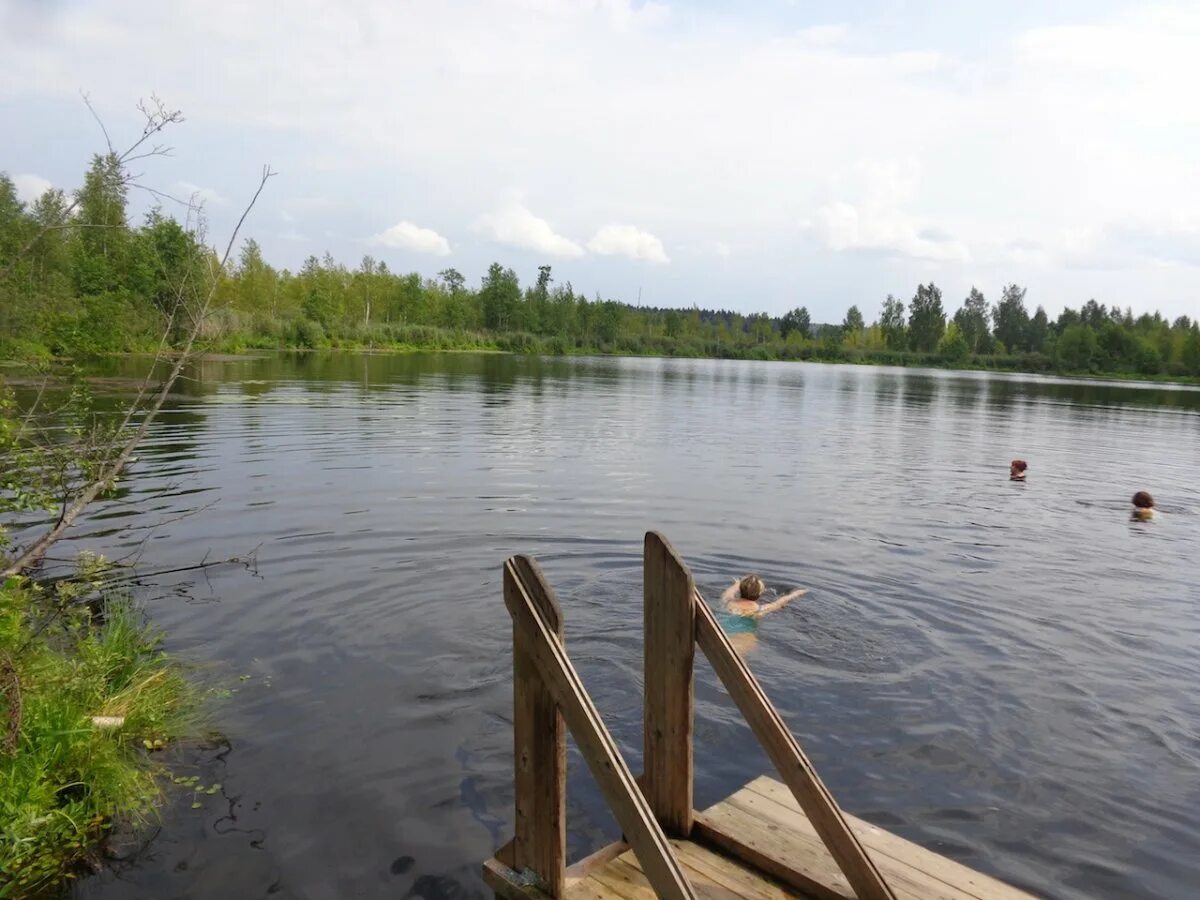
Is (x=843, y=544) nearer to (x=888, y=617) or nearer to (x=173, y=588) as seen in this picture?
(x=888, y=617)

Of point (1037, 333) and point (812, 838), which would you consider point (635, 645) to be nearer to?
point (812, 838)

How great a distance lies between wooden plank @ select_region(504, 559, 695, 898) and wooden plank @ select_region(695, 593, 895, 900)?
2.61ft

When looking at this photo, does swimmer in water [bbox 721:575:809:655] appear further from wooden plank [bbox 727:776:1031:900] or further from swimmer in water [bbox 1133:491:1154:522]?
swimmer in water [bbox 1133:491:1154:522]

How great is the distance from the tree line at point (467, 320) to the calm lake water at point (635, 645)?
11.5ft

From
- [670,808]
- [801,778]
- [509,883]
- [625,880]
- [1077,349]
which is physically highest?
[1077,349]

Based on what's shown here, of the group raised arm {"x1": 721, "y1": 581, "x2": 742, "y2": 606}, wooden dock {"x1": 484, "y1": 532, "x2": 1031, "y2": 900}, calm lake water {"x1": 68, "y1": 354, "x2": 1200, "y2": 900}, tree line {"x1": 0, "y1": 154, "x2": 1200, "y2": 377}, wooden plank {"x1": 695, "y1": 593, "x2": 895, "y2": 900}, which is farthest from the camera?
tree line {"x1": 0, "y1": 154, "x2": 1200, "y2": 377}

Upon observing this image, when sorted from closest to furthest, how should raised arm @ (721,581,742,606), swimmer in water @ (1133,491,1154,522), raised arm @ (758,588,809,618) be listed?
1. raised arm @ (758,588,809,618)
2. raised arm @ (721,581,742,606)
3. swimmer in water @ (1133,491,1154,522)

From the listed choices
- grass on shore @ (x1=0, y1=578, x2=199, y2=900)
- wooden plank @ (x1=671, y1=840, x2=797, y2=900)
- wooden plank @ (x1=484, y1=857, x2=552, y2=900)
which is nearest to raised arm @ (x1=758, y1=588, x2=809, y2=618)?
wooden plank @ (x1=671, y1=840, x2=797, y2=900)

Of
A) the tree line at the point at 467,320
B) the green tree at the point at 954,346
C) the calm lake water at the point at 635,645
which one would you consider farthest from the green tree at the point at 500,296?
the calm lake water at the point at 635,645

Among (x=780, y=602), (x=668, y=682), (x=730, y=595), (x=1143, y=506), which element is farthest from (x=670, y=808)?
(x=1143, y=506)

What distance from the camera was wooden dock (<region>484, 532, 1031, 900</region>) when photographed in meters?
3.91

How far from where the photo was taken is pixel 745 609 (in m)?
9.83

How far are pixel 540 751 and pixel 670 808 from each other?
1148mm

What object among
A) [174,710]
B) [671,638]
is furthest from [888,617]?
[174,710]
